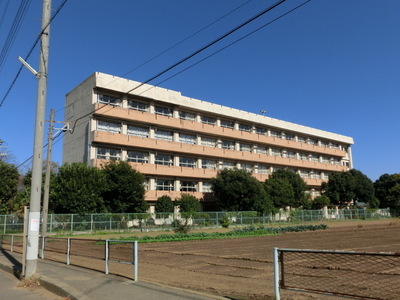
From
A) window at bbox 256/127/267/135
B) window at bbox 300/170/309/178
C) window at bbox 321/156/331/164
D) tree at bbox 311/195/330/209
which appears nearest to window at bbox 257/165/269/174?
window at bbox 256/127/267/135

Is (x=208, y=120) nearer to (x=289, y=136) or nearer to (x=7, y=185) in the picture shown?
(x=289, y=136)

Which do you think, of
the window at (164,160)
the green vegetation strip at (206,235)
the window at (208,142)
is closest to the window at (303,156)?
the window at (208,142)

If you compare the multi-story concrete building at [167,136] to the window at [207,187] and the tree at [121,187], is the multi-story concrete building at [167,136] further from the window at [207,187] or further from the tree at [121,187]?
the tree at [121,187]

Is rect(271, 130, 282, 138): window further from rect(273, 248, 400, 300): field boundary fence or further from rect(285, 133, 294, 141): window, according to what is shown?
rect(273, 248, 400, 300): field boundary fence

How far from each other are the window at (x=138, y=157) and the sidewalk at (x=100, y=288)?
35.4 m

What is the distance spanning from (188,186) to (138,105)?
43.9ft

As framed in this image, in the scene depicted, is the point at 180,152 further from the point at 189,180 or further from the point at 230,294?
the point at 230,294

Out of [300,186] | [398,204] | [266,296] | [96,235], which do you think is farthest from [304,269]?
[398,204]

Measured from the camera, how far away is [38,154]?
1093cm

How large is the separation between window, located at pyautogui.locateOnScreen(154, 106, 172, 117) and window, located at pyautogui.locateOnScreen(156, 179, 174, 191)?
9.25 m

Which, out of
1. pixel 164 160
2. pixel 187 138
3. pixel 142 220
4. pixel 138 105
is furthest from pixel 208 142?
pixel 142 220

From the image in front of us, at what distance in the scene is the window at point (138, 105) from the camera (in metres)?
47.2

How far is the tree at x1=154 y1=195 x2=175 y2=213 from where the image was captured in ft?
147

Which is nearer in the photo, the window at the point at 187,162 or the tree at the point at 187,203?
the tree at the point at 187,203
